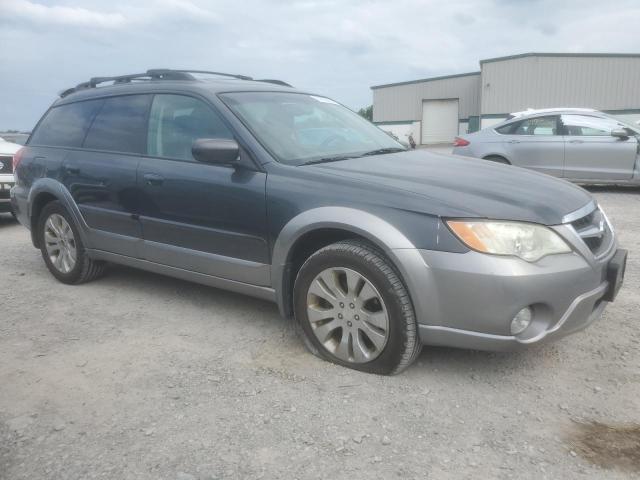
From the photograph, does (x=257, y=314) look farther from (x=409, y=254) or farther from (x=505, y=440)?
(x=505, y=440)

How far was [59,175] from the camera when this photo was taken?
450cm

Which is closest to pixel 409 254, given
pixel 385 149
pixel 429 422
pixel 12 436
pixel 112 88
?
pixel 429 422

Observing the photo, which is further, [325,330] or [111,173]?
[111,173]

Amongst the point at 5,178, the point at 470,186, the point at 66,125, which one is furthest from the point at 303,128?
the point at 5,178

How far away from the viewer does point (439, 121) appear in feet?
127

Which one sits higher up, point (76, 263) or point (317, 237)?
point (317, 237)

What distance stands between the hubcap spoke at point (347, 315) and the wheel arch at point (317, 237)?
→ 214mm

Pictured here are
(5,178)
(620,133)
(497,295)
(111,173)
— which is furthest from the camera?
(620,133)

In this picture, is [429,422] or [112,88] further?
[112,88]

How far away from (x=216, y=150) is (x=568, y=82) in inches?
1257

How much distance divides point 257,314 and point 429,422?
1716mm

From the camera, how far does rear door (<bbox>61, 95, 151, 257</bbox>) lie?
3.98 metres

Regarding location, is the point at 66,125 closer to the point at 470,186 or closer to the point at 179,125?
the point at 179,125

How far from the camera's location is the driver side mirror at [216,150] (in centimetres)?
320
